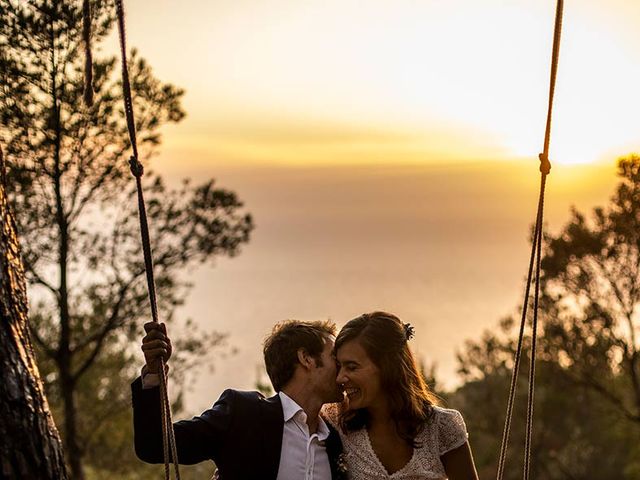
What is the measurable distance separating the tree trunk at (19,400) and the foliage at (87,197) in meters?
3.97

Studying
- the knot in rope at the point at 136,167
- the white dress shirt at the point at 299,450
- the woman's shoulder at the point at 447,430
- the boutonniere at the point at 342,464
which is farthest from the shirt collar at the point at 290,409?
the knot in rope at the point at 136,167

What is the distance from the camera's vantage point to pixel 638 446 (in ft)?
88.8

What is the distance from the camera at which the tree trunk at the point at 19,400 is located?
3.04 metres

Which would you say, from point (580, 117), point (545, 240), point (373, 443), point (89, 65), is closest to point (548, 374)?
point (545, 240)

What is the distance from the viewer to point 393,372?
14.4 ft

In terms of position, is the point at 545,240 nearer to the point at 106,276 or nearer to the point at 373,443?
the point at 106,276

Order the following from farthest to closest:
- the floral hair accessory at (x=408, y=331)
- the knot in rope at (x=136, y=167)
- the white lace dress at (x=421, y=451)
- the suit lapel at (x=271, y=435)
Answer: the floral hair accessory at (x=408, y=331) → the white lace dress at (x=421, y=451) → the suit lapel at (x=271, y=435) → the knot in rope at (x=136, y=167)

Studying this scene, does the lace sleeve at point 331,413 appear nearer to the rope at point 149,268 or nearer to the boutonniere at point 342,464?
the boutonniere at point 342,464

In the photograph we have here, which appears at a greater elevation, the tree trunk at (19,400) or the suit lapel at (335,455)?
the tree trunk at (19,400)

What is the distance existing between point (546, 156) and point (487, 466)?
77.3ft

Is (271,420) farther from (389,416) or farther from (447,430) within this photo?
(447,430)

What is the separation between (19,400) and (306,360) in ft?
4.98

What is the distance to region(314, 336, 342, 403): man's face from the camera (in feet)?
14.3

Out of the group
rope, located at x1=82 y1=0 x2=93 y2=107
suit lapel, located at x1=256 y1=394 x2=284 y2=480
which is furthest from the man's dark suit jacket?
rope, located at x1=82 y1=0 x2=93 y2=107
